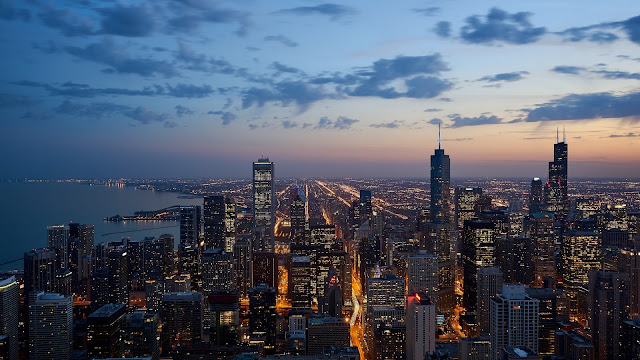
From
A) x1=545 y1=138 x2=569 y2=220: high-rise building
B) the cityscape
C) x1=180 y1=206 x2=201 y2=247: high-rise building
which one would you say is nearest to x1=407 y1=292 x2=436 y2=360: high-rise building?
the cityscape

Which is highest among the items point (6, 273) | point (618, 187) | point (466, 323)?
point (618, 187)

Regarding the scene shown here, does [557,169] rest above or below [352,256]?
above

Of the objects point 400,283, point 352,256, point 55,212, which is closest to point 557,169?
point 352,256

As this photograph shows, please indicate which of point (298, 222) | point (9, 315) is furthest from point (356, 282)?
point (9, 315)

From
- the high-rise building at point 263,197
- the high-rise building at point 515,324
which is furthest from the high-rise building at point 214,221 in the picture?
the high-rise building at point 515,324

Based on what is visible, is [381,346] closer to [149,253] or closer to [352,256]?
[149,253]

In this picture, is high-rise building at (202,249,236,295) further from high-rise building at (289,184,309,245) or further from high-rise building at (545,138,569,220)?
high-rise building at (545,138,569,220)

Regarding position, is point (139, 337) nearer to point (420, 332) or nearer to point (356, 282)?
point (420, 332)
